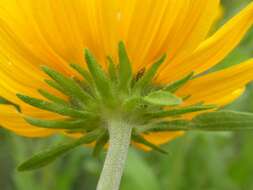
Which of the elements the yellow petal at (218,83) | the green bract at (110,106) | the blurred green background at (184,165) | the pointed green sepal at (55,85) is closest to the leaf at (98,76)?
the green bract at (110,106)

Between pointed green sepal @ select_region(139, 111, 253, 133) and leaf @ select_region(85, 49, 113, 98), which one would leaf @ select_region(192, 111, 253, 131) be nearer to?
pointed green sepal @ select_region(139, 111, 253, 133)

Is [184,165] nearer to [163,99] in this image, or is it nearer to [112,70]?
[112,70]

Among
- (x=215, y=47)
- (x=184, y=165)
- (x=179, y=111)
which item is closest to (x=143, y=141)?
(x=179, y=111)

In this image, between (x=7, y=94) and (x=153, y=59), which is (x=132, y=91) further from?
(x=7, y=94)

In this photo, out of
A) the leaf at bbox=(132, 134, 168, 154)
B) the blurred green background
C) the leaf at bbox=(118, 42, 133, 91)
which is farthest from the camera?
the blurred green background

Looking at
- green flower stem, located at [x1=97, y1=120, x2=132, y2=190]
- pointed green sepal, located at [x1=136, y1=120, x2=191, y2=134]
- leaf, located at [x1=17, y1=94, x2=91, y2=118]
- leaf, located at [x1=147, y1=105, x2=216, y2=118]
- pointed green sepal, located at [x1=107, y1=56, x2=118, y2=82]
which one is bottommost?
green flower stem, located at [x1=97, y1=120, x2=132, y2=190]

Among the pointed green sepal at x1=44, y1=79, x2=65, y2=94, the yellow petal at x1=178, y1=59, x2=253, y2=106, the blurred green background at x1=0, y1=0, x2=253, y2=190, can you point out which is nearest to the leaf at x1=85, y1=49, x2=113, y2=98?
the pointed green sepal at x1=44, y1=79, x2=65, y2=94
